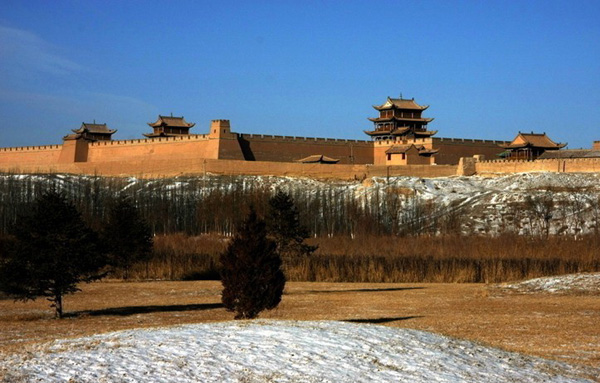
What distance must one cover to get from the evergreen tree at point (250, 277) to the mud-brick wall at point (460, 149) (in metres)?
59.7

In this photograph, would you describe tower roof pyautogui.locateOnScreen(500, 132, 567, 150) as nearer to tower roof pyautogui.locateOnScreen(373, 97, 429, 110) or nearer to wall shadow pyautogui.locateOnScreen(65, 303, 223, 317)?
tower roof pyautogui.locateOnScreen(373, 97, 429, 110)

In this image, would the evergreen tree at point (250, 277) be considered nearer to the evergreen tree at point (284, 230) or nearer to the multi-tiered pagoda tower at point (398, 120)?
the evergreen tree at point (284, 230)

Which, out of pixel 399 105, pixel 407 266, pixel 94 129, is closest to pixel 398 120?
pixel 399 105

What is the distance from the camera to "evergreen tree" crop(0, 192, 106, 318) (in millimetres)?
18703

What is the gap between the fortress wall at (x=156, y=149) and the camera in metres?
71.2

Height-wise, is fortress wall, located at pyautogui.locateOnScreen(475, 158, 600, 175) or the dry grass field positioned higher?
fortress wall, located at pyautogui.locateOnScreen(475, 158, 600, 175)

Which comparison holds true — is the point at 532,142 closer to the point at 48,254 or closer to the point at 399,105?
the point at 399,105

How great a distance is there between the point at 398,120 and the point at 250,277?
69.6 m

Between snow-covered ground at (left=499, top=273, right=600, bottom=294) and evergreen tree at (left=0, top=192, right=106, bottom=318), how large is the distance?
11.4 m

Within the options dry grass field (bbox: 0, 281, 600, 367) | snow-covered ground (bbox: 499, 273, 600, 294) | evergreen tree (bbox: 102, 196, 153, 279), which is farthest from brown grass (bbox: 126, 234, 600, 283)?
snow-covered ground (bbox: 499, 273, 600, 294)

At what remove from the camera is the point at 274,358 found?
896 centimetres

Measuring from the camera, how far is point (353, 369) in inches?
348

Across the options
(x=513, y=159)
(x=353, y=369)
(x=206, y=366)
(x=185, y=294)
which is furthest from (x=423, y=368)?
(x=513, y=159)

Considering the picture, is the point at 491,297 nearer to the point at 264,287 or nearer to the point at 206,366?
the point at 264,287
